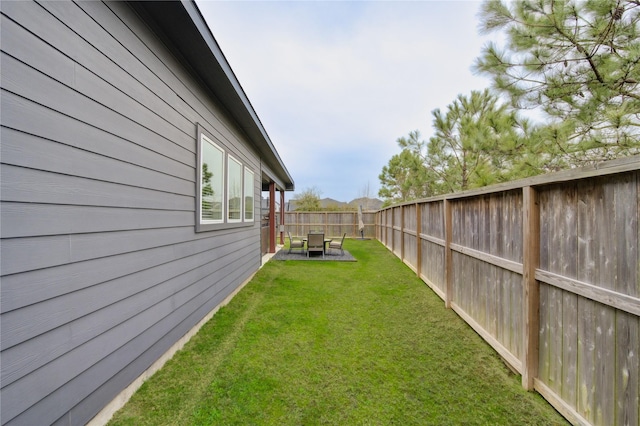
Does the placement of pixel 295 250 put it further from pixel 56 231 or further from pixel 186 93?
pixel 56 231

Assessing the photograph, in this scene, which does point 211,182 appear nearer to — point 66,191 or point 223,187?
point 223,187

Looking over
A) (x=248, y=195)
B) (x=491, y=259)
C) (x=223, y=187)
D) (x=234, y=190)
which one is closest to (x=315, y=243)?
(x=248, y=195)

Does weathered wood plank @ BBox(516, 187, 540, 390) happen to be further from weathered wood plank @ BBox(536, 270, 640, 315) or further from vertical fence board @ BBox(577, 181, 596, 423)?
vertical fence board @ BBox(577, 181, 596, 423)

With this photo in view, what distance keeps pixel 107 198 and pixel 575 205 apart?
10.8 ft

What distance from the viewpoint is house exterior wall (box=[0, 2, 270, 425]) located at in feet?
4.18

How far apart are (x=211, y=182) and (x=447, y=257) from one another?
3760 millimetres

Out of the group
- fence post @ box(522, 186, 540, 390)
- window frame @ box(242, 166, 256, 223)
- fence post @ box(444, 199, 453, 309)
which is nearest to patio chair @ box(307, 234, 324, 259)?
window frame @ box(242, 166, 256, 223)

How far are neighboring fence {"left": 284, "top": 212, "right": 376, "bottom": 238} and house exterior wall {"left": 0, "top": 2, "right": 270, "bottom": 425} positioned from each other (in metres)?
13.4

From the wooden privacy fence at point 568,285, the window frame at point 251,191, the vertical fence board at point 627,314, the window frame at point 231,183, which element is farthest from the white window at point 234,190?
the vertical fence board at point 627,314

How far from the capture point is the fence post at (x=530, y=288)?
6.73 ft

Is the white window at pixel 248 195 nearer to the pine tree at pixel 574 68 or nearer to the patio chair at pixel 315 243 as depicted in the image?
the patio chair at pixel 315 243

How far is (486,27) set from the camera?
169 inches

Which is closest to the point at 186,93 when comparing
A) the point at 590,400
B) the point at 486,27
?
the point at 590,400

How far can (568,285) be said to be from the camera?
5.71 feet
